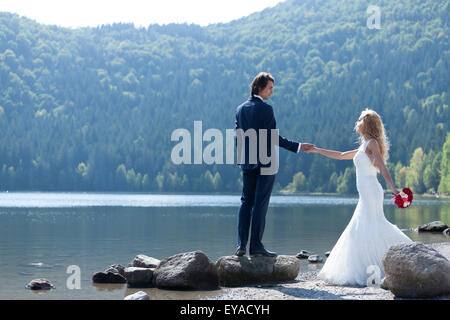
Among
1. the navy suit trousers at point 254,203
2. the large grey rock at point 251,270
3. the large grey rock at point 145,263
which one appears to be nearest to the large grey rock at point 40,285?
the large grey rock at point 145,263

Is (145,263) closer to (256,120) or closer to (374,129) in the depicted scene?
(256,120)

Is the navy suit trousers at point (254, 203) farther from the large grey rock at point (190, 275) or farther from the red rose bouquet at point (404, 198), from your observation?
the red rose bouquet at point (404, 198)

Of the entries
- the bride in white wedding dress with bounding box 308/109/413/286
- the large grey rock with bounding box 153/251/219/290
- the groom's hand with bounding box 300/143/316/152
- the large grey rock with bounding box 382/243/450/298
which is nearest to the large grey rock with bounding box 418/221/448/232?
the bride in white wedding dress with bounding box 308/109/413/286

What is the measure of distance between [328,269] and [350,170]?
144 meters

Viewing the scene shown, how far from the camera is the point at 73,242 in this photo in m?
27.2

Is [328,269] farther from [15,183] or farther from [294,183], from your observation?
[15,183]

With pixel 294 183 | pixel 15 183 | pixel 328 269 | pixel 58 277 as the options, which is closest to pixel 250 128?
pixel 328 269

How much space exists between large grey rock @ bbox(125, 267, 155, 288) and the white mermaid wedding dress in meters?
3.50

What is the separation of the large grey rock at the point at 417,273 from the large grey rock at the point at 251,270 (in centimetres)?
276

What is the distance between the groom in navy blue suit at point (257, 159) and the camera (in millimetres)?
12742

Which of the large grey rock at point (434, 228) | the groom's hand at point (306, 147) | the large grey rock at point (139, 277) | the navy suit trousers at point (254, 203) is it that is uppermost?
the groom's hand at point (306, 147)

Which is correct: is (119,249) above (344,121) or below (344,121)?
below

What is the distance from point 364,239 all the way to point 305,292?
1848 millimetres
